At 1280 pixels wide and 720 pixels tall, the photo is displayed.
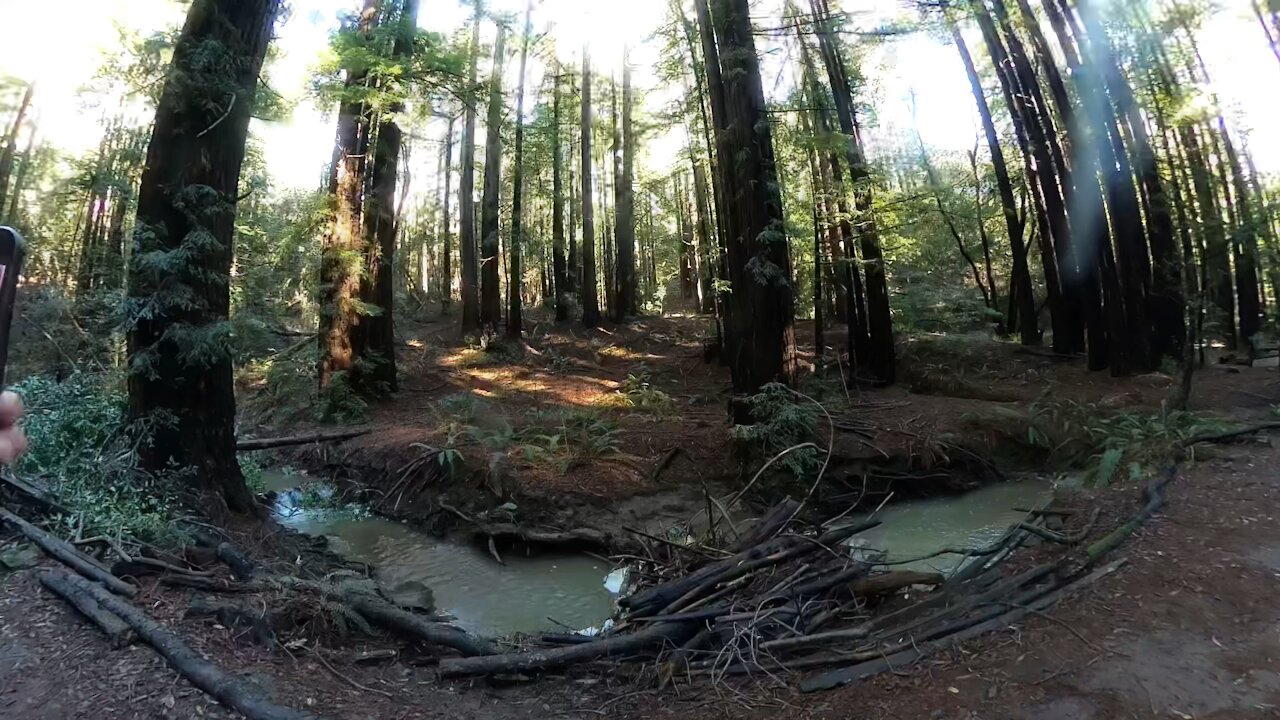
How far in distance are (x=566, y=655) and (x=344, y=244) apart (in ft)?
36.4

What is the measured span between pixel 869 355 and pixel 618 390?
5870 mm

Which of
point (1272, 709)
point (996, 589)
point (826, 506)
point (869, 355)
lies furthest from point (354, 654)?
point (869, 355)

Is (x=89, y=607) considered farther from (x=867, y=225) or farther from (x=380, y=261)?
(x=867, y=225)

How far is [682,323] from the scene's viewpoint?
80.7 ft

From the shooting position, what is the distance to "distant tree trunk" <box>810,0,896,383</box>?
1373cm

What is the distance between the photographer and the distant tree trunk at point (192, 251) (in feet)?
20.2

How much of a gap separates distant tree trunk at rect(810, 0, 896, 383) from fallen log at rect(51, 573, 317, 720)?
12.6 metres

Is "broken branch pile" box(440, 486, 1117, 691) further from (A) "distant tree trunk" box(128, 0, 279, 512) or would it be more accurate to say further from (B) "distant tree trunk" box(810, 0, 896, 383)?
(B) "distant tree trunk" box(810, 0, 896, 383)

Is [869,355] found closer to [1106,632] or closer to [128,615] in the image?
[1106,632]

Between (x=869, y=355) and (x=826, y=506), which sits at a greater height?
(x=869, y=355)

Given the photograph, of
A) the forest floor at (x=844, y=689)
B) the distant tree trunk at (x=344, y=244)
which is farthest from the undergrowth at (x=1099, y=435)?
the distant tree trunk at (x=344, y=244)

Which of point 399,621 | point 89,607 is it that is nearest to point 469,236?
point 399,621

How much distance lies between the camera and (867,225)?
14.2 meters

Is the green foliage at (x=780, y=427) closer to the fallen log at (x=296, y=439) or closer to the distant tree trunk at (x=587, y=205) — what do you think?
the fallen log at (x=296, y=439)
